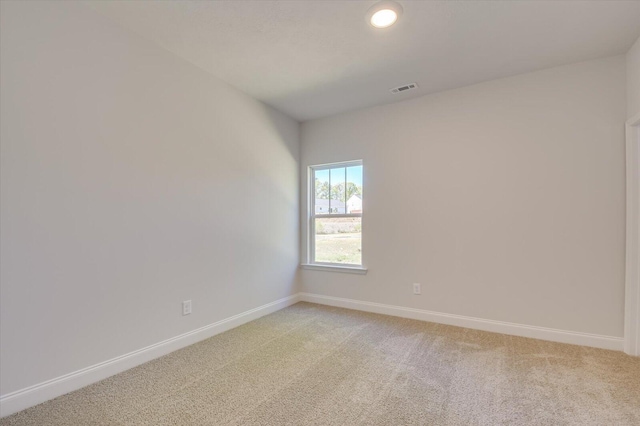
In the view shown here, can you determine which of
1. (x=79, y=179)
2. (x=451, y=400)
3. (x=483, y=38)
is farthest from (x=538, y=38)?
Answer: (x=79, y=179)

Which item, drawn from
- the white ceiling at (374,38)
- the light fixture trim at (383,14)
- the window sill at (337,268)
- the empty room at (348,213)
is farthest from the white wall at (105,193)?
the light fixture trim at (383,14)

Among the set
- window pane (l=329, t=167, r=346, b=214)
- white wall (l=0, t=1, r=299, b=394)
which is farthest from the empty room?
window pane (l=329, t=167, r=346, b=214)

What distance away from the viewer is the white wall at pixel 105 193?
67.8 inches

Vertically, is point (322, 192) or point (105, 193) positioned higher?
point (322, 192)

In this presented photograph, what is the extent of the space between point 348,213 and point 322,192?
0.52m

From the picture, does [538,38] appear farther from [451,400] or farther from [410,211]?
[451,400]

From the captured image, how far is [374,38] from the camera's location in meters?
2.29

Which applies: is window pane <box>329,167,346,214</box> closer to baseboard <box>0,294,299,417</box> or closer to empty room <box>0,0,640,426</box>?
empty room <box>0,0,640,426</box>

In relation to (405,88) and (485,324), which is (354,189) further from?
(485,324)

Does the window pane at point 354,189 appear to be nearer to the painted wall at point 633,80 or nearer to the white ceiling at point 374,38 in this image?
the white ceiling at point 374,38

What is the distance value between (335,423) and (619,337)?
255 centimetres

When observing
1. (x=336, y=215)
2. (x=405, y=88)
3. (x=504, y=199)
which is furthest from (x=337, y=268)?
(x=405, y=88)

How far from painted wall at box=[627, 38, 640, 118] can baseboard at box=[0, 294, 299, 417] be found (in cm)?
393

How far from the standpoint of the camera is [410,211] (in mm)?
3371
